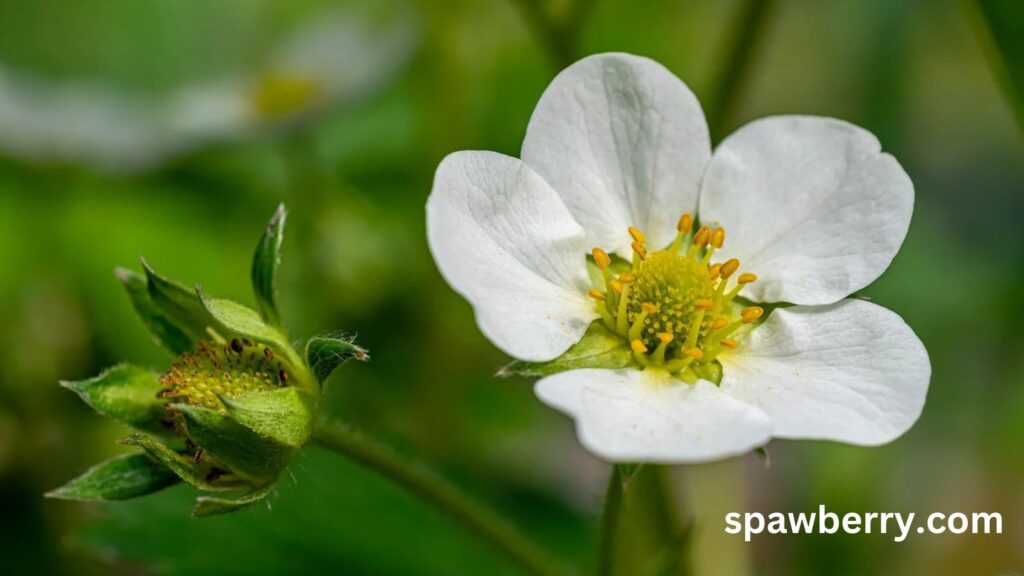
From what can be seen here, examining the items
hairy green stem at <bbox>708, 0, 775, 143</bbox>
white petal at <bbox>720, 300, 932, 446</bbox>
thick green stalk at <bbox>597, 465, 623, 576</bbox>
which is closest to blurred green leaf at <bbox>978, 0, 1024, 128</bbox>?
hairy green stem at <bbox>708, 0, 775, 143</bbox>

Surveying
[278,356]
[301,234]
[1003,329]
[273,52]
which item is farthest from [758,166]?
[273,52]

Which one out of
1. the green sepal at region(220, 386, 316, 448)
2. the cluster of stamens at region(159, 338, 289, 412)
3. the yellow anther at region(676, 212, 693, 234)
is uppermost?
the yellow anther at region(676, 212, 693, 234)

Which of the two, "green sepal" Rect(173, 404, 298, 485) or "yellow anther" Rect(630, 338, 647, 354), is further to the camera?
"yellow anther" Rect(630, 338, 647, 354)

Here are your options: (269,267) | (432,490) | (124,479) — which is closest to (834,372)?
(432,490)

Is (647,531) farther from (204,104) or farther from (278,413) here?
(204,104)

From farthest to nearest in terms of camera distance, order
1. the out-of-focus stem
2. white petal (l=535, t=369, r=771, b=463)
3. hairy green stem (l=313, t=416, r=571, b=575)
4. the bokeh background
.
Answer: the bokeh background → the out-of-focus stem → hairy green stem (l=313, t=416, r=571, b=575) → white petal (l=535, t=369, r=771, b=463)

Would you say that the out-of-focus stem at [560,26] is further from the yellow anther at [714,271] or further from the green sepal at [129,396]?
the green sepal at [129,396]

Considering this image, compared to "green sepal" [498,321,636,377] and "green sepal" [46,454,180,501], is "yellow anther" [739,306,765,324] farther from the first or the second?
"green sepal" [46,454,180,501]
